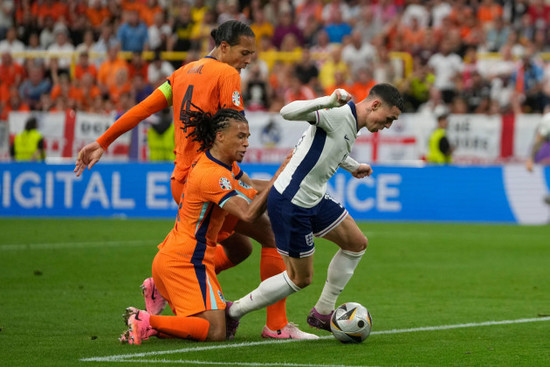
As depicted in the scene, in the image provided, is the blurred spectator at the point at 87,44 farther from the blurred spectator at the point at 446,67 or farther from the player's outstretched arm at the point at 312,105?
the player's outstretched arm at the point at 312,105

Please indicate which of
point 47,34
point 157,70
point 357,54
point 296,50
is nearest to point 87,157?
point 157,70

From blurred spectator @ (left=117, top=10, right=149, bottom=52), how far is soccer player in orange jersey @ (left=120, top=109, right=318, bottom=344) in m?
16.3

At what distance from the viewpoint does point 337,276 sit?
24.3 feet

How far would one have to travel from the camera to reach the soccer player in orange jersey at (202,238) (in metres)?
6.90

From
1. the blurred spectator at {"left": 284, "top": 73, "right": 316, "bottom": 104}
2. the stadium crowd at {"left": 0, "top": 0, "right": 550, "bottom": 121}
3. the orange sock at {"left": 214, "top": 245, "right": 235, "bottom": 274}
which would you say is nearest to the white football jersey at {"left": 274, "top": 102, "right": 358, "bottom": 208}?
the orange sock at {"left": 214, "top": 245, "right": 235, "bottom": 274}

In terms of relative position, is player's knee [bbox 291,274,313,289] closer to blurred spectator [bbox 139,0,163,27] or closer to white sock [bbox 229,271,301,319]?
white sock [bbox 229,271,301,319]

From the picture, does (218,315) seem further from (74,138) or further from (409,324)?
(74,138)

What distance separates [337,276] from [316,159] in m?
0.97

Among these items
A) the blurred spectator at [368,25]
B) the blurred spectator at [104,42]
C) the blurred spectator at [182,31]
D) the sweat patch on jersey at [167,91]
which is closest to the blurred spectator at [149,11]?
the blurred spectator at [182,31]

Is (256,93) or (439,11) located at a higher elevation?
(439,11)

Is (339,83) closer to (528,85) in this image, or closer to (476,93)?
(476,93)

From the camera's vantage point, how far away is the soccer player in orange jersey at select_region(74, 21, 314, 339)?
7461 millimetres

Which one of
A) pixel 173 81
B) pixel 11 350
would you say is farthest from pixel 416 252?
pixel 11 350

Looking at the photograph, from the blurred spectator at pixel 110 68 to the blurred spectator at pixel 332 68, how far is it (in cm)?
432
